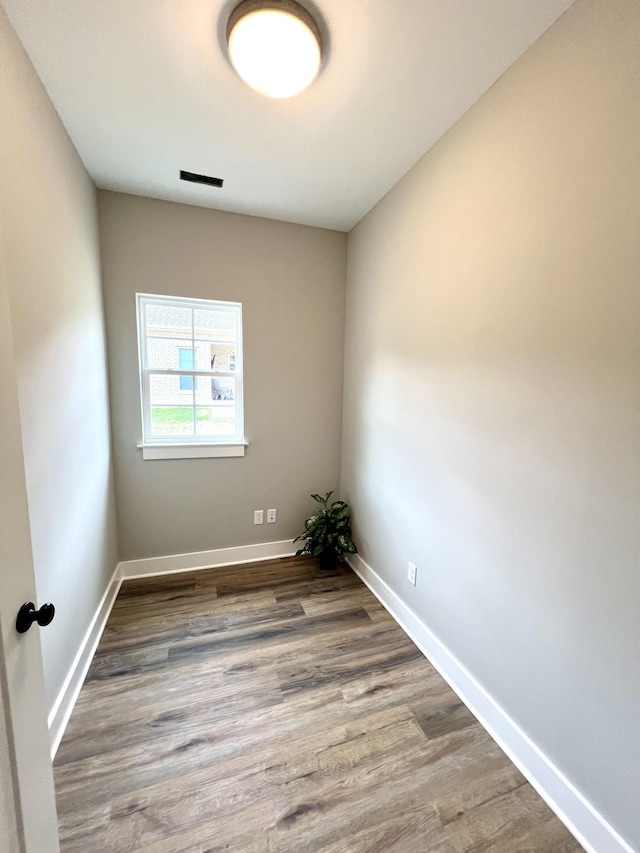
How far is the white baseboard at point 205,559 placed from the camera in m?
2.45

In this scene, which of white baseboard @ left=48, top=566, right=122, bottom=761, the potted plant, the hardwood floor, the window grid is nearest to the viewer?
the hardwood floor

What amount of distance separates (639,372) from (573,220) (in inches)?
21.9

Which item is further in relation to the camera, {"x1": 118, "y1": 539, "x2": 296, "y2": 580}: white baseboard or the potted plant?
the potted plant

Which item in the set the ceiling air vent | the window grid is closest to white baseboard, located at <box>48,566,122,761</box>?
the window grid

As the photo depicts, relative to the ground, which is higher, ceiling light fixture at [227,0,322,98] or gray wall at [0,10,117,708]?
ceiling light fixture at [227,0,322,98]

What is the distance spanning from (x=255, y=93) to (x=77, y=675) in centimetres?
274

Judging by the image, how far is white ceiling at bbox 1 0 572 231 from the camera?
3.67 feet

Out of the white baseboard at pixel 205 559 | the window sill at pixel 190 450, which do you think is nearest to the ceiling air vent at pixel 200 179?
the window sill at pixel 190 450

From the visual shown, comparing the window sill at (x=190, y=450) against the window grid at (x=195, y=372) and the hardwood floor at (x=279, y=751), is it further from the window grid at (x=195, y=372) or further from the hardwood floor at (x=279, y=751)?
the hardwood floor at (x=279, y=751)

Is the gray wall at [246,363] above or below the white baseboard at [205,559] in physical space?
above

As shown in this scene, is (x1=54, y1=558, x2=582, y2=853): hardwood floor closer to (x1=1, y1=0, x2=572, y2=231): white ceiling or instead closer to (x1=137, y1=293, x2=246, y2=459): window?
(x1=137, y1=293, x2=246, y2=459): window

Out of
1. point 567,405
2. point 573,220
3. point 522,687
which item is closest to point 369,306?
point 573,220

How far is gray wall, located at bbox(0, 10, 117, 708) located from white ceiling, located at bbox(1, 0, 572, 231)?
0.19 meters

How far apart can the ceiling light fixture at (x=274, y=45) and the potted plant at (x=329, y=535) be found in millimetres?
2426
